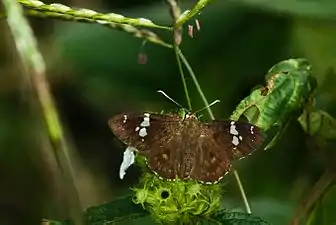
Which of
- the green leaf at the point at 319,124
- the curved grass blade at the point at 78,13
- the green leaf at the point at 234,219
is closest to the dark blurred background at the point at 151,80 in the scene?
the green leaf at the point at 319,124

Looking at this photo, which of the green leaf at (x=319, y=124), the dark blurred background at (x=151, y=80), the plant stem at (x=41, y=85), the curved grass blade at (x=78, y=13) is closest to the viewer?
the plant stem at (x=41, y=85)

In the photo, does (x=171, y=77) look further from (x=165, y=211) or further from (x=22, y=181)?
(x=165, y=211)

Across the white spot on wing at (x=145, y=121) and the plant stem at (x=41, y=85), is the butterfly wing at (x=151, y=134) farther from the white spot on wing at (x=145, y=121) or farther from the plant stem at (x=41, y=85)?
the plant stem at (x=41, y=85)

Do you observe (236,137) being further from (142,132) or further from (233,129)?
(142,132)

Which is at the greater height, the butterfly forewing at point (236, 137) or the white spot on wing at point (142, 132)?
the white spot on wing at point (142, 132)

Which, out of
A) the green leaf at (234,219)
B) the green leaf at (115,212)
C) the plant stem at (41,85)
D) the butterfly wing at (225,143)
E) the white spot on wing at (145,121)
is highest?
the plant stem at (41,85)

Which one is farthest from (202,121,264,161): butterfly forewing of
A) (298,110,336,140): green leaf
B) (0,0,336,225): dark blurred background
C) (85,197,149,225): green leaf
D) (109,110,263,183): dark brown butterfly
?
(0,0,336,225): dark blurred background

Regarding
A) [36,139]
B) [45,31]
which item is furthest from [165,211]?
[45,31]

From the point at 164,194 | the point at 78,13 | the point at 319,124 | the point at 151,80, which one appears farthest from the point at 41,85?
the point at 151,80

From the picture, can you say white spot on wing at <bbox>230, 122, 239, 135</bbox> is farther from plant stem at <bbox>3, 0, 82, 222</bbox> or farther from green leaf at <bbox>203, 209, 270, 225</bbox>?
plant stem at <bbox>3, 0, 82, 222</bbox>
